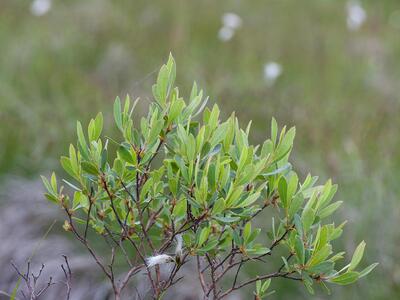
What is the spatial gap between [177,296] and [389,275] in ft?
2.85

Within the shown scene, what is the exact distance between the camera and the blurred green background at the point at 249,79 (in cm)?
376

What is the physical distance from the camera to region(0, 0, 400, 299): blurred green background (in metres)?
3.76

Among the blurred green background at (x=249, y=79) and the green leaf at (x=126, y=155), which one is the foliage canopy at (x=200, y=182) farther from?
the blurred green background at (x=249, y=79)

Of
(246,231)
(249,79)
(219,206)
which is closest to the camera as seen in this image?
(219,206)

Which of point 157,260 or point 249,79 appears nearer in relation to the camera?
point 157,260

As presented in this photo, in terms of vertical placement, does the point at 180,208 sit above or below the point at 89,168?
below

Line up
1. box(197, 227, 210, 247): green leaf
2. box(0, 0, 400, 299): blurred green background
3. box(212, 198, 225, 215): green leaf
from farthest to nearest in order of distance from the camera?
box(0, 0, 400, 299): blurred green background → box(197, 227, 210, 247): green leaf → box(212, 198, 225, 215): green leaf

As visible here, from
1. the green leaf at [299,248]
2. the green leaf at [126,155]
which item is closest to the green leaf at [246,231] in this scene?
the green leaf at [299,248]

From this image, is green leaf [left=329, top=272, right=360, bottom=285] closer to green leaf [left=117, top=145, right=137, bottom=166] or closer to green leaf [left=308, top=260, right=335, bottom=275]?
green leaf [left=308, top=260, right=335, bottom=275]

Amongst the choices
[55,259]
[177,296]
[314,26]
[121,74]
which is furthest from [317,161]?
[314,26]

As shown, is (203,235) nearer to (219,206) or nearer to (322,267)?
(219,206)

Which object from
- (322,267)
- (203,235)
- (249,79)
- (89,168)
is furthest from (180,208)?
(249,79)

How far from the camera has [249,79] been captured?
230 inches

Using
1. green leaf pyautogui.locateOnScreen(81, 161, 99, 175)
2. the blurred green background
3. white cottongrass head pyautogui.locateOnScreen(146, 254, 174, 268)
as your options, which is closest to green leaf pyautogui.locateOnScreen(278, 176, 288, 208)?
white cottongrass head pyautogui.locateOnScreen(146, 254, 174, 268)
